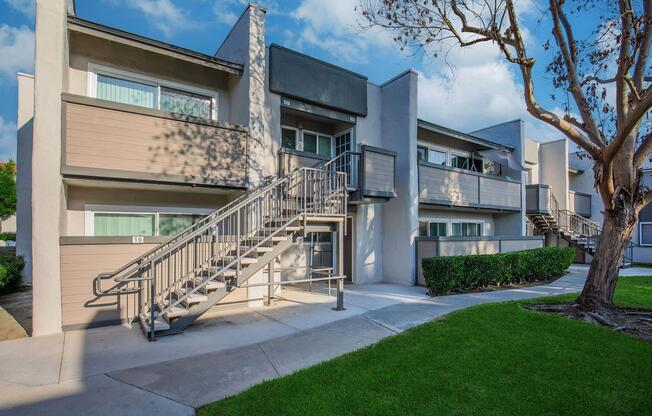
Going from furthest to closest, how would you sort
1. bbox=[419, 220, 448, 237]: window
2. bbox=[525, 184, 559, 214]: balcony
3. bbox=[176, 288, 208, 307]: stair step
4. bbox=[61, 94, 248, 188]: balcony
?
bbox=[525, 184, 559, 214]: balcony < bbox=[419, 220, 448, 237]: window < bbox=[61, 94, 248, 188]: balcony < bbox=[176, 288, 208, 307]: stair step

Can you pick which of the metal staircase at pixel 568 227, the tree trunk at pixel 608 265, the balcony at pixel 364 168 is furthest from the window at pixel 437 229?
the tree trunk at pixel 608 265

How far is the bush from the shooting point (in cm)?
895

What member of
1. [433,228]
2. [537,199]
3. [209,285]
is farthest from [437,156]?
[209,285]

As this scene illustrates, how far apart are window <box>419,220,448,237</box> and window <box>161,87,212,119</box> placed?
8792 millimetres

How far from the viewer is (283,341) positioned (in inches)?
222

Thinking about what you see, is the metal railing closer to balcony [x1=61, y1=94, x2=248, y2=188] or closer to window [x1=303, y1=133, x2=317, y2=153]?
window [x1=303, y1=133, x2=317, y2=153]

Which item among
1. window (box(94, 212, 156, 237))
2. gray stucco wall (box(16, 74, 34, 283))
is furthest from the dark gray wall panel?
gray stucco wall (box(16, 74, 34, 283))

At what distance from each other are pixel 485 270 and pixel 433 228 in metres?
3.91

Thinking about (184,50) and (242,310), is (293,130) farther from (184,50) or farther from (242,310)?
(242,310)

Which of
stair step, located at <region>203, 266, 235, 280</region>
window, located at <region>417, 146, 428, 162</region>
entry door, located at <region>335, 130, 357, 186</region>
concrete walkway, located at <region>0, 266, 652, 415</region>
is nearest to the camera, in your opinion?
concrete walkway, located at <region>0, 266, 652, 415</region>

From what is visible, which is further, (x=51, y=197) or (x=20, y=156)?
(x=20, y=156)

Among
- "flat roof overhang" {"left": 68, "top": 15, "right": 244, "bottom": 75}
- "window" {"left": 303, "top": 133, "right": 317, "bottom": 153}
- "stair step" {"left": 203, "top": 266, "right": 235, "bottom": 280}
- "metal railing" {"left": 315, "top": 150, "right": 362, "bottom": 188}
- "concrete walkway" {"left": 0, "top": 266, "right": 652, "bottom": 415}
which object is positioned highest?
"flat roof overhang" {"left": 68, "top": 15, "right": 244, "bottom": 75}

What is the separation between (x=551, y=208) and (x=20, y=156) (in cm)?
2235

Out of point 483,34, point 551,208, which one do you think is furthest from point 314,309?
point 551,208
